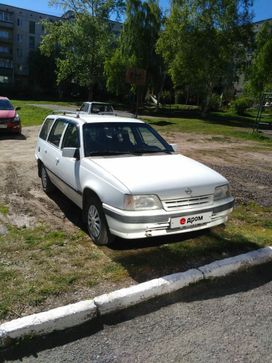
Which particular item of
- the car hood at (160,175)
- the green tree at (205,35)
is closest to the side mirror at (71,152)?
the car hood at (160,175)

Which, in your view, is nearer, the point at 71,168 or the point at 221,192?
the point at 221,192

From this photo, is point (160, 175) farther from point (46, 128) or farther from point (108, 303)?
point (46, 128)

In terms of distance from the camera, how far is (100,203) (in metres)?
4.41

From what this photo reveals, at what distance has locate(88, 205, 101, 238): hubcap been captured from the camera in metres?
4.55

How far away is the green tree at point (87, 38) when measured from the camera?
37000mm

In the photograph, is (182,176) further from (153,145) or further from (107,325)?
(107,325)

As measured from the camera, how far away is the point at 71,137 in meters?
5.71

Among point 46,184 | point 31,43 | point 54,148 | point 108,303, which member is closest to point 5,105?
point 46,184

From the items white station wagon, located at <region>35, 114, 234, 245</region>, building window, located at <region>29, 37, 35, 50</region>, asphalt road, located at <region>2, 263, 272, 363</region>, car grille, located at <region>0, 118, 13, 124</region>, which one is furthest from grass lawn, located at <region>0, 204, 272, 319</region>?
building window, located at <region>29, 37, 35, 50</region>

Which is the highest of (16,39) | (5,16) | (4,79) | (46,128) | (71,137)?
(5,16)

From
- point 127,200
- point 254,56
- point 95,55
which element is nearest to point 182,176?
point 127,200

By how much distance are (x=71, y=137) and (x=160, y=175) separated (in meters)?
1.96

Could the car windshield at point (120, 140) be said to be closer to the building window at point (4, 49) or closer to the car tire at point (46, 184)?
the car tire at point (46, 184)

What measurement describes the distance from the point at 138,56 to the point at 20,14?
53.1 metres
